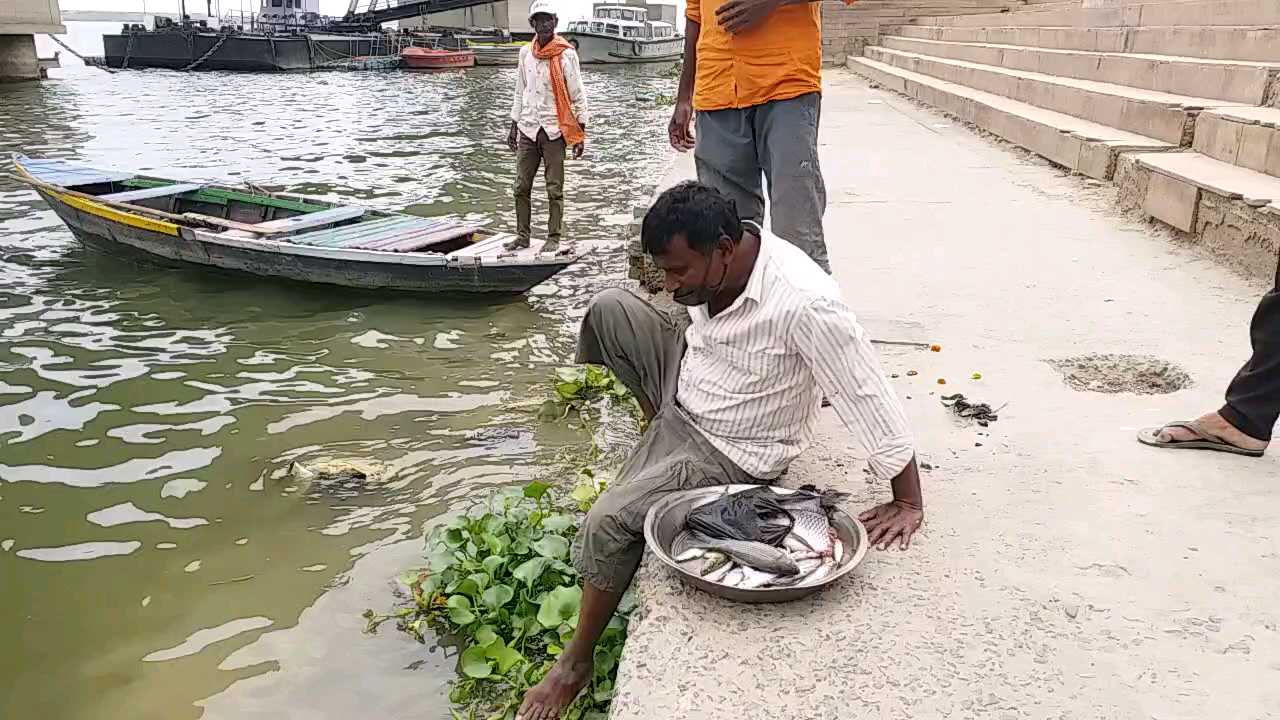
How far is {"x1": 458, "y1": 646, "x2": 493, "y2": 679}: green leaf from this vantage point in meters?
2.99

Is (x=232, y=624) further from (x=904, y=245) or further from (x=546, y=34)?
(x=546, y=34)

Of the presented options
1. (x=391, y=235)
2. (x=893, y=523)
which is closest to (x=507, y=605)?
(x=893, y=523)

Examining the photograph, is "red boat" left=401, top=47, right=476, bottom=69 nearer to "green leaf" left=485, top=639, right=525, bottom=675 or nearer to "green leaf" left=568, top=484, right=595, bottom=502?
"green leaf" left=568, top=484, right=595, bottom=502

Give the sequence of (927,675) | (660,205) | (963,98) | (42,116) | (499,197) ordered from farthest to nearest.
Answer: (42,116) < (499,197) < (963,98) < (660,205) < (927,675)

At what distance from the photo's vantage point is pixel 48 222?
10.4m

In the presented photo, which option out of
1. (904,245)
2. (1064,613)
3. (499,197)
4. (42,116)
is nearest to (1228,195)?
(904,245)

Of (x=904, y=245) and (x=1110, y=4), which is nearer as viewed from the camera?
(x=904, y=245)

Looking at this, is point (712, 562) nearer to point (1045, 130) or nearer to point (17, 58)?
point (1045, 130)

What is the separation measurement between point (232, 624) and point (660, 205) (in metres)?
2.50

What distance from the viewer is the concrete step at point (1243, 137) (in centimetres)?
500

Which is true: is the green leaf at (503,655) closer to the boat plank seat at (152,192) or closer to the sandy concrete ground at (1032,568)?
the sandy concrete ground at (1032,568)

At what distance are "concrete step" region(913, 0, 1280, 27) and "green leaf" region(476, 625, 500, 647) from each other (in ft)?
23.3

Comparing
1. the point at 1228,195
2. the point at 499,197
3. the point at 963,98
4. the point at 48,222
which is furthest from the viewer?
the point at 499,197

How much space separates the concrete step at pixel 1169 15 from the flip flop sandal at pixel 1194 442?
5430mm
